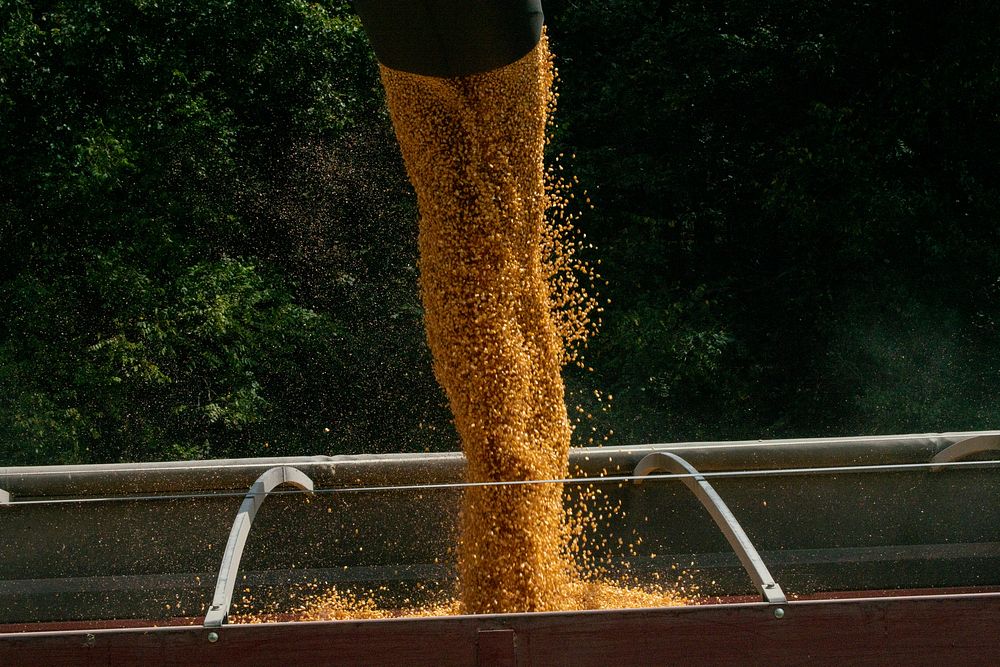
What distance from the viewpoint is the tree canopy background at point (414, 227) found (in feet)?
25.0

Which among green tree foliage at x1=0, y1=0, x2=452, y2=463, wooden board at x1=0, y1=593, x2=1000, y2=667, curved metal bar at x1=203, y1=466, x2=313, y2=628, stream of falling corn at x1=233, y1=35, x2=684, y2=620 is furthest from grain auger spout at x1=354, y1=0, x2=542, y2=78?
green tree foliage at x1=0, y1=0, x2=452, y2=463

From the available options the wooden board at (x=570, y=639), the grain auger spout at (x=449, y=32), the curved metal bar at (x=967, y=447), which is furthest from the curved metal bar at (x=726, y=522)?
the grain auger spout at (x=449, y=32)

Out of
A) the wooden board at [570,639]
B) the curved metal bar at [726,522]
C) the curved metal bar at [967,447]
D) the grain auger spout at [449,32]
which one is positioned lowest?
the curved metal bar at [967,447]

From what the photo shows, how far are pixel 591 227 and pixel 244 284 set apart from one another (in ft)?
8.58

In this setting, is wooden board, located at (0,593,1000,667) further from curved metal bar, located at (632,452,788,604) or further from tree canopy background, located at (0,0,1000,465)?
tree canopy background, located at (0,0,1000,465)

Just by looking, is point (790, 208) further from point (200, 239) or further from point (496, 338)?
point (496, 338)

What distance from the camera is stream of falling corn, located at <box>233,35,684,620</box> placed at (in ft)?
11.3

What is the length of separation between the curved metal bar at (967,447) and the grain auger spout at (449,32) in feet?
6.58

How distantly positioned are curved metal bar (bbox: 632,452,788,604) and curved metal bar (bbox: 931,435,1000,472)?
942mm

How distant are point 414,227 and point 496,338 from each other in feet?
15.9

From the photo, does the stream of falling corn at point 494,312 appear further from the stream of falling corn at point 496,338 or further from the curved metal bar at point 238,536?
the curved metal bar at point 238,536

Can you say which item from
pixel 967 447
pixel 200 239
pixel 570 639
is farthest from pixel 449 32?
pixel 200 239

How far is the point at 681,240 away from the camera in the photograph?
852 cm

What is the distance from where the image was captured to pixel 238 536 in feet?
9.06
